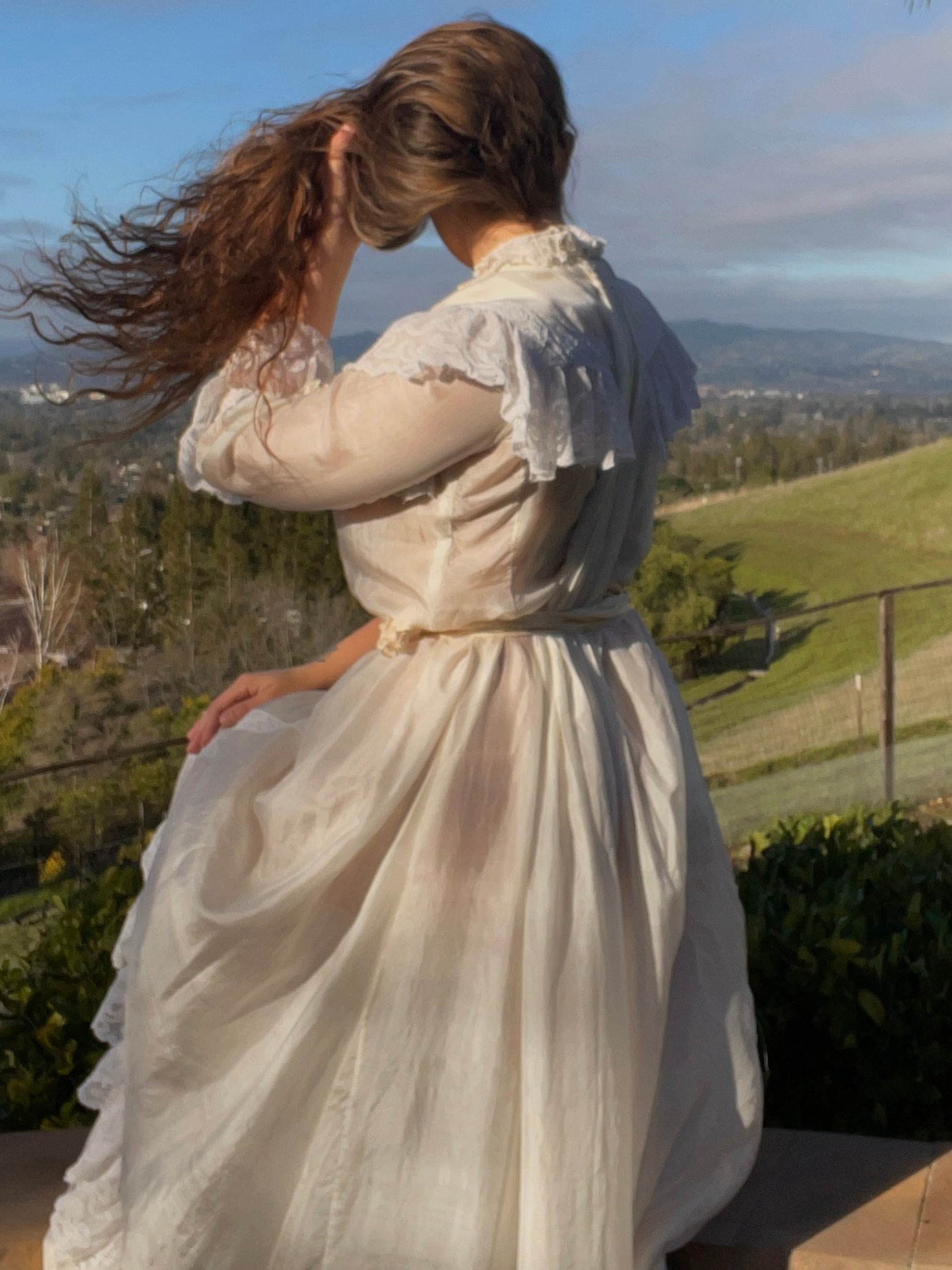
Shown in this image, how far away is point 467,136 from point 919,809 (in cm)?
395

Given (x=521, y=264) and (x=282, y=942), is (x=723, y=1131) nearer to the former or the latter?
(x=282, y=942)

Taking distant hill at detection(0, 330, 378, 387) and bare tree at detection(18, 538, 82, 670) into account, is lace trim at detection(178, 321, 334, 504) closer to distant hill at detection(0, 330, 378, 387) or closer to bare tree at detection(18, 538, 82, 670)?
distant hill at detection(0, 330, 378, 387)

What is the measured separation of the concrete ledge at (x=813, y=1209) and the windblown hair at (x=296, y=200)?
1.38 meters

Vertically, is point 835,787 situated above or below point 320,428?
below

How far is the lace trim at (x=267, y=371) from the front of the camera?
1.75 metres

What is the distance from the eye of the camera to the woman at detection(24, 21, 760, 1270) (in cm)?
167

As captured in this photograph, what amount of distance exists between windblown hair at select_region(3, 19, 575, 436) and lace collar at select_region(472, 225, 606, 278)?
0.11 ft

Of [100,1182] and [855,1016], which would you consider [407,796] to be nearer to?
[100,1182]

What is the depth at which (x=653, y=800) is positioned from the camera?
1877mm

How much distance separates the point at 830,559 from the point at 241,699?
363 cm

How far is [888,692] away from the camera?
501cm

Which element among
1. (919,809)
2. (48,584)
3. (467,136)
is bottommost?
(919,809)

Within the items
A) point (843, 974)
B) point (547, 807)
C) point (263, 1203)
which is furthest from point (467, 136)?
point (843, 974)

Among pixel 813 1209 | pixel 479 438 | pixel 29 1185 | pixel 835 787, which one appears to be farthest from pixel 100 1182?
pixel 835 787
